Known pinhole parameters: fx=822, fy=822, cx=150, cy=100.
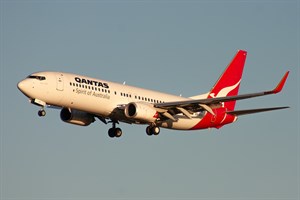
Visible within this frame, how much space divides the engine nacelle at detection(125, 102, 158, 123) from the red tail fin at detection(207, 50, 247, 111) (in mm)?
11680

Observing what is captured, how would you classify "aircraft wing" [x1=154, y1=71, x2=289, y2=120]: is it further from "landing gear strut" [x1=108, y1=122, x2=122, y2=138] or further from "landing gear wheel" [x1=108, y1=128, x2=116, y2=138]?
"landing gear wheel" [x1=108, y1=128, x2=116, y2=138]

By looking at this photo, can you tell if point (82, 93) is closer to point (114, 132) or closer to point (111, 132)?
point (114, 132)

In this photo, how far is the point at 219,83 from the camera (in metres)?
80.6

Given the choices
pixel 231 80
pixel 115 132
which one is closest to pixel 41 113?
pixel 115 132

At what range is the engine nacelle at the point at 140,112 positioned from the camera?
67.9 m

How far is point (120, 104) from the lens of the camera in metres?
68.9

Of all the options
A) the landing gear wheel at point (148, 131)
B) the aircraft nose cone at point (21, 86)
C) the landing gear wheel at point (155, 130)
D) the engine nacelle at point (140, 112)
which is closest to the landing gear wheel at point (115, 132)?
the landing gear wheel at point (148, 131)

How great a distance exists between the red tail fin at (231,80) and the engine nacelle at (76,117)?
13.6 m

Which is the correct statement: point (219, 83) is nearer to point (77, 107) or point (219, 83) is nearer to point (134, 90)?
point (134, 90)

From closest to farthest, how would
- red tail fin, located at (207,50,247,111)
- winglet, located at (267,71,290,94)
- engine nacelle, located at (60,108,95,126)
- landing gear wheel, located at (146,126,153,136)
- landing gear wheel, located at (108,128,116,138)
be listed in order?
winglet, located at (267,71,290,94), landing gear wheel, located at (146,126,153,136), engine nacelle, located at (60,108,95,126), landing gear wheel, located at (108,128,116,138), red tail fin, located at (207,50,247,111)

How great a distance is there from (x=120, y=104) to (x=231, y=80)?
1693 cm

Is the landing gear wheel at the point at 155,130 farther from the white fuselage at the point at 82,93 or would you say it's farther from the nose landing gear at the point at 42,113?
the nose landing gear at the point at 42,113

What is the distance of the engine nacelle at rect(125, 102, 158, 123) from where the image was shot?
67881mm

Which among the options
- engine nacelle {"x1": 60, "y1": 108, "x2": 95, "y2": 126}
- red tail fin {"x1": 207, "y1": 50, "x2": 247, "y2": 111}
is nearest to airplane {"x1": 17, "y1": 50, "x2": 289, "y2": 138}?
engine nacelle {"x1": 60, "y1": 108, "x2": 95, "y2": 126}
